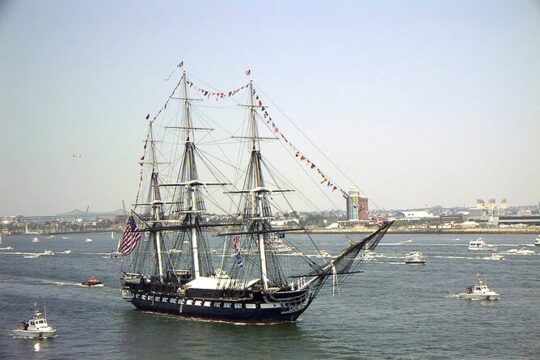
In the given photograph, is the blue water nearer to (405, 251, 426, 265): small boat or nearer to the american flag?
the american flag

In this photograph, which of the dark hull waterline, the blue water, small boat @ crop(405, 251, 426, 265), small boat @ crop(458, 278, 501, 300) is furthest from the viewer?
small boat @ crop(405, 251, 426, 265)

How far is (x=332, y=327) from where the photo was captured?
5550 cm

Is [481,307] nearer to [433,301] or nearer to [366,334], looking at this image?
[433,301]

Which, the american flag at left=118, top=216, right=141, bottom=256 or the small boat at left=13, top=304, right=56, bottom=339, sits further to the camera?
the american flag at left=118, top=216, right=141, bottom=256

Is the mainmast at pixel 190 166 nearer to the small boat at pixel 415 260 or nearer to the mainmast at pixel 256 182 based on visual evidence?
the mainmast at pixel 256 182

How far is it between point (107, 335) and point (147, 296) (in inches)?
435

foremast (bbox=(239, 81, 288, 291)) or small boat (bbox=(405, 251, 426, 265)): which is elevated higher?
foremast (bbox=(239, 81, 288, 291))

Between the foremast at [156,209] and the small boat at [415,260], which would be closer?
the foremast at [156,209]

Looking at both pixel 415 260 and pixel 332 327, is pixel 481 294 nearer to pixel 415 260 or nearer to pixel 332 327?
pixel 332 327

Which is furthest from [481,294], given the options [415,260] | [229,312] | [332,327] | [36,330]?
A: [415,260]

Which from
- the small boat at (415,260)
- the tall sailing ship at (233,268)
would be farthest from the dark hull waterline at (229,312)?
the small boat at (415,260)

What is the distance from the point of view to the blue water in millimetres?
47281

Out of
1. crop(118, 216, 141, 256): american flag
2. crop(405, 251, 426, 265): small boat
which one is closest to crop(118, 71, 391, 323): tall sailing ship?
crop(118, 216, 141, 256): american flag

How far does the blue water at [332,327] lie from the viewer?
47281 millimetres
